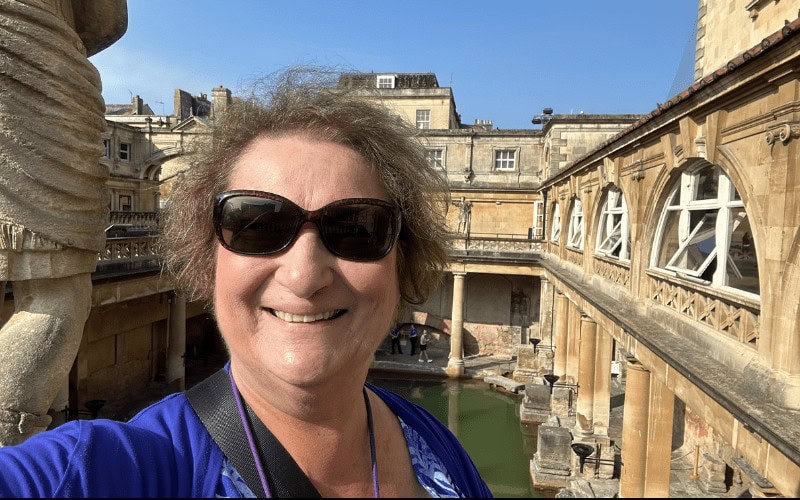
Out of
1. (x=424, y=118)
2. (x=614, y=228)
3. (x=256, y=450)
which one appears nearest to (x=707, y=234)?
(x=614, y=228)

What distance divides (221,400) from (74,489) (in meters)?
0.43

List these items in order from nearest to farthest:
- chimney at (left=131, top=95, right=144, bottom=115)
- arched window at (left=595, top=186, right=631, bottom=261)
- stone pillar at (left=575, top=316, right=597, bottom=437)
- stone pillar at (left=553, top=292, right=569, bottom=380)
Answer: arched window at (left=595, top=186, right=631, bottom=261) < stone pillar at (left=575, top=316, right=597, bottom=437) < stone pillar at (left=553, top=292, right=569, bottom=380) < chimney at (left=131, top=95, right=144, bottom=115)

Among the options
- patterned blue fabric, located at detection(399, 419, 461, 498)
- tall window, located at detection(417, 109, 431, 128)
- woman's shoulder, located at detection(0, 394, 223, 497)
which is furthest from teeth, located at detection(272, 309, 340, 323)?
tall window, located at detection(417, 109, 431, 128)

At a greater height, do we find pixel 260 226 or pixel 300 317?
pixel 260 226

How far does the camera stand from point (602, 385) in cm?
1120

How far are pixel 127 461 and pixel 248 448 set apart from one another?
1.01 ft

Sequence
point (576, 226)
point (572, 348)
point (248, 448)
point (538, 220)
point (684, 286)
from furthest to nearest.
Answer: point (538, 220), point (572, 348), point (576, 226), point (684, 286), point (248, 448)

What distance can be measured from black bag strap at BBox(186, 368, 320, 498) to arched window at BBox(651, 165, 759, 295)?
5047 millimetres

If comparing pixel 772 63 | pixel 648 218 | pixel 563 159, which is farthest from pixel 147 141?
pixel 772 63

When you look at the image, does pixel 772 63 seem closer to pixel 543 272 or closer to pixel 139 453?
pixel 139 453

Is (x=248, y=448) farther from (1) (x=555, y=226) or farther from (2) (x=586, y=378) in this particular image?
(1) (x=555, y=226)

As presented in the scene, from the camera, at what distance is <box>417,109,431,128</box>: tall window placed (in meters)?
29.3

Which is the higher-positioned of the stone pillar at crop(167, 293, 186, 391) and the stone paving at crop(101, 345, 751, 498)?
the stone pillar at crop(167, 293, 186, 391)

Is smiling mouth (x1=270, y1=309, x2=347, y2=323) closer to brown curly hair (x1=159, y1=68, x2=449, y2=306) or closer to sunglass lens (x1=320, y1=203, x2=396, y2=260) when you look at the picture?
sunglass lens (x1=320, y1=203, x2=396, y2=260)
